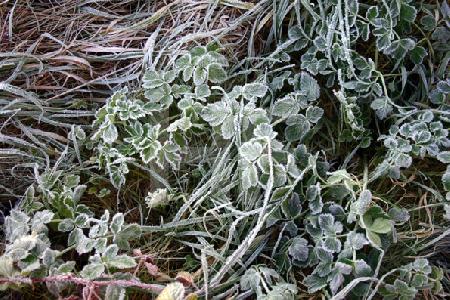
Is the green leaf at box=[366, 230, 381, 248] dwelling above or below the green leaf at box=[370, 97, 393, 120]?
below

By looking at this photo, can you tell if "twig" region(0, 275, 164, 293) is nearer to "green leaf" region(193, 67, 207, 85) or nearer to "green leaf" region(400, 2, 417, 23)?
"green leaf" region(193, 67, 207, 85)

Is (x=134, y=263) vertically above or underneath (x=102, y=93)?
underneath

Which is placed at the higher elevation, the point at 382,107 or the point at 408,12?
the point at 408,12

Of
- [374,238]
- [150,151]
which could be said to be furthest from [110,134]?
[374,238]

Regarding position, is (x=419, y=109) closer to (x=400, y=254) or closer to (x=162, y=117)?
(x=400, y=254)

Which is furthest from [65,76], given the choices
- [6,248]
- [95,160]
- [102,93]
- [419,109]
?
[419,109]

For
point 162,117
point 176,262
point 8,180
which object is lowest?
point 176,262

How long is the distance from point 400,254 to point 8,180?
939mm

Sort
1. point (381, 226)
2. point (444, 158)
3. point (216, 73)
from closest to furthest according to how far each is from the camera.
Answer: point (381, 226) < point (444, 158) < point (216, 73)

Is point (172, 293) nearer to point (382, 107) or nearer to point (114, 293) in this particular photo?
point (114, 293)

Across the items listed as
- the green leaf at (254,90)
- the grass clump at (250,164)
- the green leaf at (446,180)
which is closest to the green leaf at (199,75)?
the grass clump at (250,164)

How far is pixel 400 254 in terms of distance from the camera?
133 cm

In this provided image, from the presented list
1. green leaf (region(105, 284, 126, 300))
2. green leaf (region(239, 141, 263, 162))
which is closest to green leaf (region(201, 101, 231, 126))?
green leaf (region(239, 141, 263, 162))

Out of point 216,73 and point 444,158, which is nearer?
point 444,158
